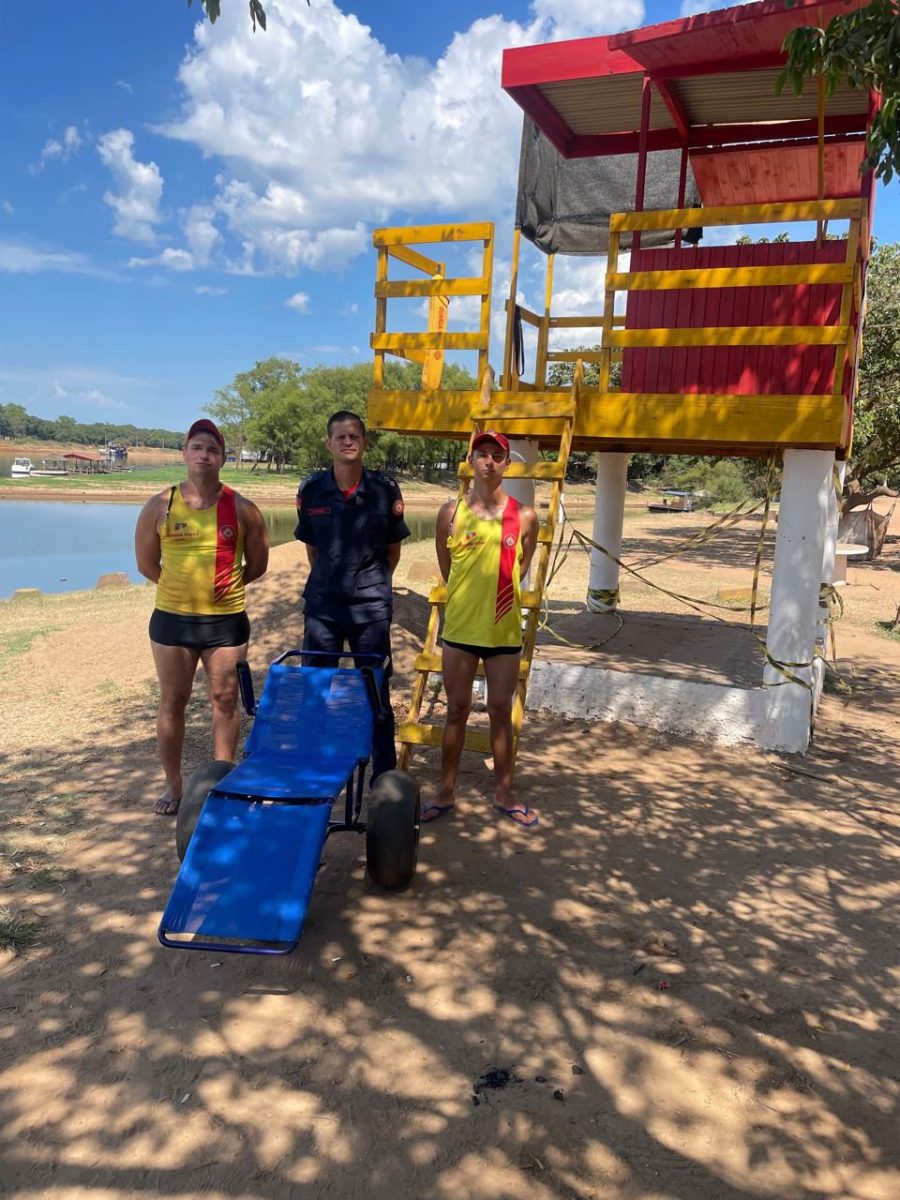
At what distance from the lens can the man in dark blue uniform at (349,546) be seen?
4.48 metres

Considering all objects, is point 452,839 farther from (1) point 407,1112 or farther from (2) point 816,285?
(2) point 816,285

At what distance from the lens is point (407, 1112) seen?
8.28 feet

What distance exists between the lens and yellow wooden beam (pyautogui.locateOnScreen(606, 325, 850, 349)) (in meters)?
5.32

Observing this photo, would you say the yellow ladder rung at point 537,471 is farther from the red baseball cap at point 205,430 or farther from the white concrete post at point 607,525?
the white concrete post at point 607,525

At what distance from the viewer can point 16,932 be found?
3398 millimetres

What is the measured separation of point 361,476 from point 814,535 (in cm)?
319

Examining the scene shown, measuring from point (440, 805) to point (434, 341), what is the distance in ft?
11.1

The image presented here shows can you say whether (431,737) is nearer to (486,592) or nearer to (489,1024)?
(486,592)

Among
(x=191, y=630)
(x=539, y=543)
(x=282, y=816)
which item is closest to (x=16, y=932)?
(x=282, y=816)

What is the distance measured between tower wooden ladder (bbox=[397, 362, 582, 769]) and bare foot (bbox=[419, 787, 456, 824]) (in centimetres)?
28

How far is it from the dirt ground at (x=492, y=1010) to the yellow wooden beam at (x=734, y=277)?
10.5 feet

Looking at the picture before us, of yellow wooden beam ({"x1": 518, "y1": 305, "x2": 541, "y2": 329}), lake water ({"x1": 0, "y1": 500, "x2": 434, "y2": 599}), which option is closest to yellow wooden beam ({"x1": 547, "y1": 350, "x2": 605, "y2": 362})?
yellow wooden beam ({"x1": 518, "y1": 305, "x2": 541, "y2": 329})

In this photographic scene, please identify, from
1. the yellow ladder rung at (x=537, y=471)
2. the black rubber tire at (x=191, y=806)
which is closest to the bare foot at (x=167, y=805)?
the black rubber tire at (x=191, y=806)

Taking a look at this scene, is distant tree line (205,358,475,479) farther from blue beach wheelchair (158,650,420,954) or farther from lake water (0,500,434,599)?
blue beach wheelchair (158,650,420,954)
